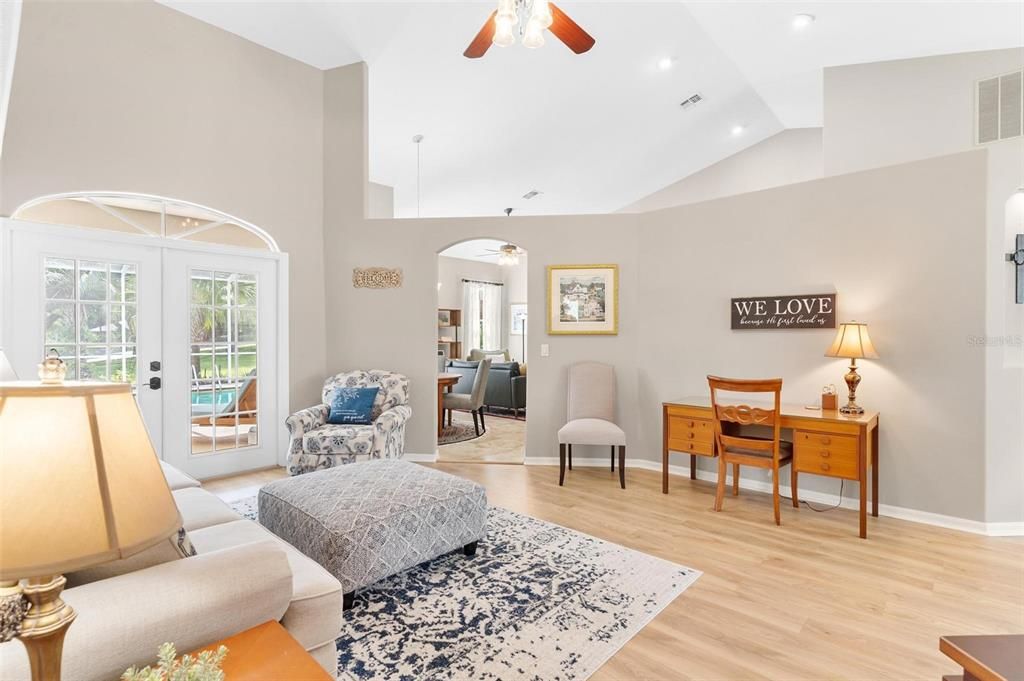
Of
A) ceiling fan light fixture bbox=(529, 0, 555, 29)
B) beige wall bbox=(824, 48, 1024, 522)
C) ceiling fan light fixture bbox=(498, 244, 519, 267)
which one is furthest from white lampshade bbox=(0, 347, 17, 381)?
ceiling fan light fixture bbox=(498, 244, 519, 267)

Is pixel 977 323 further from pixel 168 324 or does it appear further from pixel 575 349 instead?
pixel 168 324

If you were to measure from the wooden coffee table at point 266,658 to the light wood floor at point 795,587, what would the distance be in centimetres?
123

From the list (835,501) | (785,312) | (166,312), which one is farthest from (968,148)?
(166,312)

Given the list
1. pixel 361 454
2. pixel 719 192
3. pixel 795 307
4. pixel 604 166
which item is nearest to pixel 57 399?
pixel 361 454

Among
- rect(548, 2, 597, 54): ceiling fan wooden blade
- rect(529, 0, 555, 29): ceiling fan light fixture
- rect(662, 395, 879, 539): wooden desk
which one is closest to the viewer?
rect(529, 0, 555, 29): ceiling fan light fixture

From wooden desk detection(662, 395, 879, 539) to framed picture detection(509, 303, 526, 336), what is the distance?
7.78 meters

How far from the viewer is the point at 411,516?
246 centimetres

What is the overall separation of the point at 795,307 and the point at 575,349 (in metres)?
1.90

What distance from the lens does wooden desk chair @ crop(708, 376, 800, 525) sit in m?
3.34

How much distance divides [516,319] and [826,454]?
28.5 feet

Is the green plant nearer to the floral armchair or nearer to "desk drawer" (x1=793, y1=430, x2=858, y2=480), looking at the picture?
the floral armchair

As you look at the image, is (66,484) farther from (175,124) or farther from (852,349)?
(175,124)

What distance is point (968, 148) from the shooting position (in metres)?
4.15

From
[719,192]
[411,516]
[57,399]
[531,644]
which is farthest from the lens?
[719,192]
